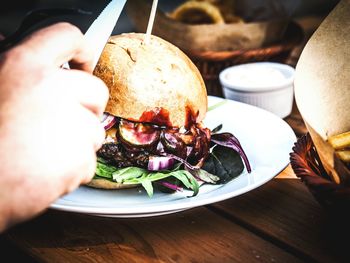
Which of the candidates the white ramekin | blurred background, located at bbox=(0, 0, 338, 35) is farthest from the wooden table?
blurred background, located at bbox=(0, 0, 338, 35)

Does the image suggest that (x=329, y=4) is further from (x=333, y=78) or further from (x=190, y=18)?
(x=333, y=78)

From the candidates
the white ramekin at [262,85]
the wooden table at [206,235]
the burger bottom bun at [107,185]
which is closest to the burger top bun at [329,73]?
the wooden table at [206,235]

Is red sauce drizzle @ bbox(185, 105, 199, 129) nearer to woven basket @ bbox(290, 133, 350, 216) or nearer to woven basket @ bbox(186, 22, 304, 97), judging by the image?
woven basket @ bbox(290, 133, 350, 216)

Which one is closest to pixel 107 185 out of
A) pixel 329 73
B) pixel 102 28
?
pixel 102 28

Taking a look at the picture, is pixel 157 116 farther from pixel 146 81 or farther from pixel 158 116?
pixel 146 81

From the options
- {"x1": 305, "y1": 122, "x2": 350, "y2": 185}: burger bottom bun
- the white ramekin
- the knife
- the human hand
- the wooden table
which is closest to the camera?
the human hand

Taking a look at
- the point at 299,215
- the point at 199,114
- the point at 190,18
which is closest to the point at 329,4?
the point at 190,18
